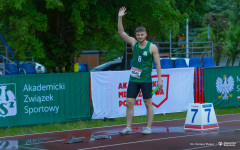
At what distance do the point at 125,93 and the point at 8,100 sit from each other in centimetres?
350

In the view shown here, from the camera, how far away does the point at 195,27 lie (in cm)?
5747

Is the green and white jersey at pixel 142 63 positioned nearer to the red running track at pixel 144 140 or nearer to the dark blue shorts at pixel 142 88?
the dark blue shorts at pixel 142 88

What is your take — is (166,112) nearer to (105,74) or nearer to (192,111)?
(105,74)

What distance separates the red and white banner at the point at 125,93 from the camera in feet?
44.3

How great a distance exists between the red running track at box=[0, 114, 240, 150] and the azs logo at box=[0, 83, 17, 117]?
1.39 m

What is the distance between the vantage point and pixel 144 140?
9.16 metres

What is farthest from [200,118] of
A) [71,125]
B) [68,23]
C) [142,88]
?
[68,23]

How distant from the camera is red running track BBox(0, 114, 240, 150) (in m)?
8.50

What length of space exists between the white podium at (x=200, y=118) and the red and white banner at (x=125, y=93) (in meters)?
2.93

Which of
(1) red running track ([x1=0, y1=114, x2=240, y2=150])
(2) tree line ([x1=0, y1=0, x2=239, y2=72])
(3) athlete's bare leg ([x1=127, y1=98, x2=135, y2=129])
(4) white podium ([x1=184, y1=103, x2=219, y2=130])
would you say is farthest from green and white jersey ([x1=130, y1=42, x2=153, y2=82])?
(2) tree line ([x1=0, y1=0, x2=239, y2=72])

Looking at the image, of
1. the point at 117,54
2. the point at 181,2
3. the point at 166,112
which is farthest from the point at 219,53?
the point at 166,112

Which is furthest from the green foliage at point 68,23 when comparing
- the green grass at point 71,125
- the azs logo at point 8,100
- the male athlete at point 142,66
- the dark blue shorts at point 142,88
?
the dark blue shorts at point 142,88

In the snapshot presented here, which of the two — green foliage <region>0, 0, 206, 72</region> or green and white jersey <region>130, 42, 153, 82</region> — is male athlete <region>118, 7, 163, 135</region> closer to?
green and white jersey <region>130, 42, 153, 82</region>

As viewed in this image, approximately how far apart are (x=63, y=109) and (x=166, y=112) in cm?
336
